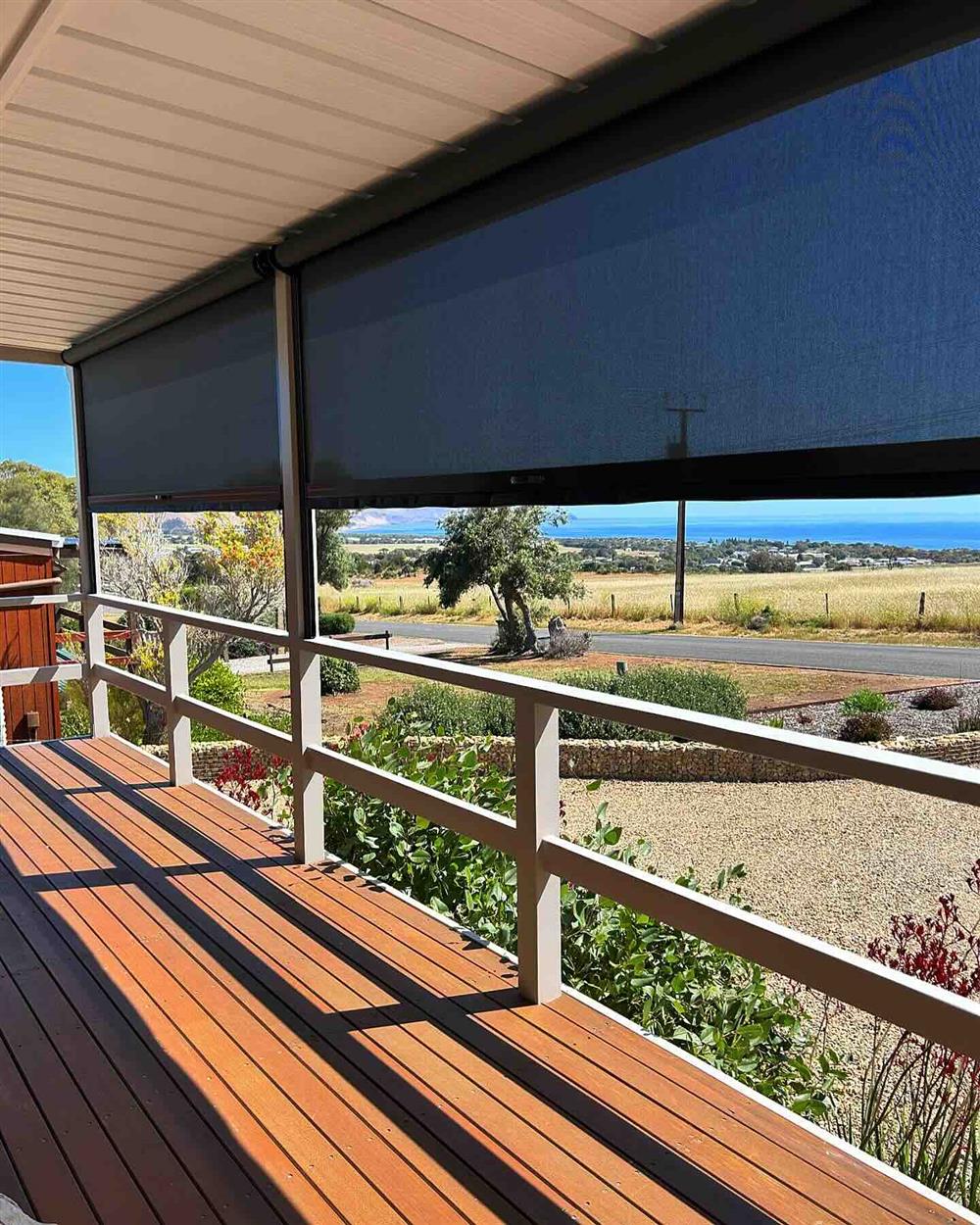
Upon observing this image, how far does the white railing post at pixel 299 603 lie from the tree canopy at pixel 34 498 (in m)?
36.2

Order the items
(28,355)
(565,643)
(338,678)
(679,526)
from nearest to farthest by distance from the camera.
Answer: (28,355)
(338,678)
(679,526)
(565,643)

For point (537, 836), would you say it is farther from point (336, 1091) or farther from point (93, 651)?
point (93, 651)

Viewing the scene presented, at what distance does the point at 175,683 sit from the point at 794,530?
88.2 ft

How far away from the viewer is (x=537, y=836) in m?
2.49

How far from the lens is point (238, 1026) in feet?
8.13

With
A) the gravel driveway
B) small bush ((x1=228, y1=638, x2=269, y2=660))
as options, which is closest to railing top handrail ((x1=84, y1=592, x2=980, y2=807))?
the gravel driveway

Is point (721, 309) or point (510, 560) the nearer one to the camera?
point (721, 309)

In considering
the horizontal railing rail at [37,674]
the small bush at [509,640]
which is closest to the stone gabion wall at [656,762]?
the horizontal railing rail at [37,674]

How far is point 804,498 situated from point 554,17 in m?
1.00

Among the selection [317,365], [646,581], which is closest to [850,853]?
[317,365]

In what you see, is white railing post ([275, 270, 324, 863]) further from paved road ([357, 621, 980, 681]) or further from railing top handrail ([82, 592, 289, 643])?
paved road ([357, 621, 980, 681])

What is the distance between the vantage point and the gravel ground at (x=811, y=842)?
10.4 m

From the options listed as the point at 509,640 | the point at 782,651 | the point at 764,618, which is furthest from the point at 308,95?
the point at 764,618

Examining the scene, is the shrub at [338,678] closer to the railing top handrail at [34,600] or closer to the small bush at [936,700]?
the small bush at [936,700]
